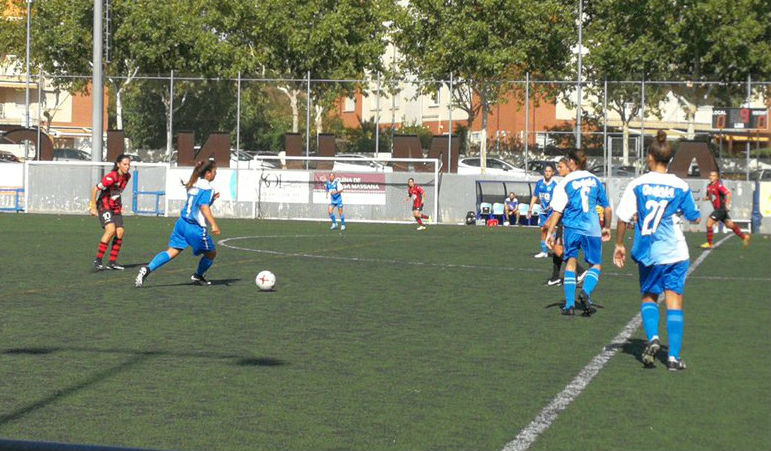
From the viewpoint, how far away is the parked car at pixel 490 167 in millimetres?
43031

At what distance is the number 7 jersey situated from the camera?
9961 mm

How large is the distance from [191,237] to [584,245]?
16.1ft

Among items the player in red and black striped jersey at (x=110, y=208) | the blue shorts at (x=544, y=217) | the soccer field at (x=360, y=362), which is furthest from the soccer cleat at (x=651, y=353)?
the player in red and black striped jersey at (x=110, y=208)

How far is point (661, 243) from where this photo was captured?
9.97m

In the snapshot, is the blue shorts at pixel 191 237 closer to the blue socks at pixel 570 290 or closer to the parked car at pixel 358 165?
the blue socks at pixel 570 290

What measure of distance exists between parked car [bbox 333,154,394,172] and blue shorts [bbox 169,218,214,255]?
26391 mm

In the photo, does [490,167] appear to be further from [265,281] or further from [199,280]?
[265,281]

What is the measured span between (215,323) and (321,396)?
4.14 m

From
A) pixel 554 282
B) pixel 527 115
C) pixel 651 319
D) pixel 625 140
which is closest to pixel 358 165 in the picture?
pixel 527 115

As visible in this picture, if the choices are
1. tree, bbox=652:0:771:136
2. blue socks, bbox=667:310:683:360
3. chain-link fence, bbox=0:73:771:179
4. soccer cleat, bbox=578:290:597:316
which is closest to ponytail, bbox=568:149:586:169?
soccer cleat, bbox=578:290:597:316

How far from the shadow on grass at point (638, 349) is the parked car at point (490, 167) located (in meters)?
31.2

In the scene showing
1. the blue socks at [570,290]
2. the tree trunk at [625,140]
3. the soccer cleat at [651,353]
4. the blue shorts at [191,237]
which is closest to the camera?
the soccer cleat at [651,353]

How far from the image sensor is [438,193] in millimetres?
41188

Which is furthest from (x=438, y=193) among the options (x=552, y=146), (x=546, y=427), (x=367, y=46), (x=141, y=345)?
(x=546, y=427)
